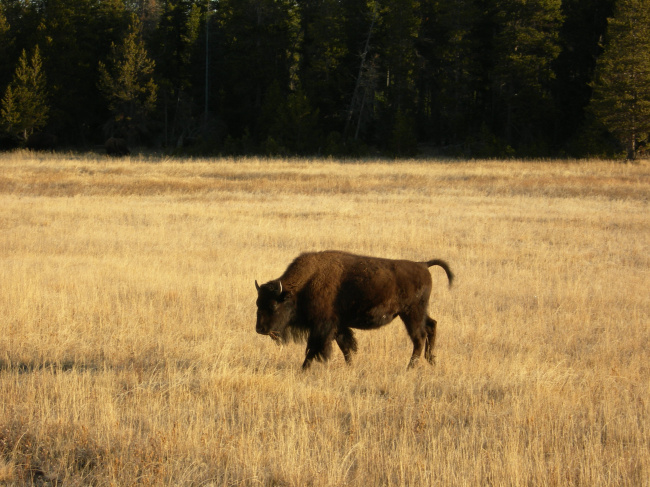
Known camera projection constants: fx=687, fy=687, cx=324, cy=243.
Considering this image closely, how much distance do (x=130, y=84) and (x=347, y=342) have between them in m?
50.8

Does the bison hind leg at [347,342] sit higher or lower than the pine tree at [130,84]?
lower

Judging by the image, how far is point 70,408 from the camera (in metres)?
5.29

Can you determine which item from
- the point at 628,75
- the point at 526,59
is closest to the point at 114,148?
the point at 526,59

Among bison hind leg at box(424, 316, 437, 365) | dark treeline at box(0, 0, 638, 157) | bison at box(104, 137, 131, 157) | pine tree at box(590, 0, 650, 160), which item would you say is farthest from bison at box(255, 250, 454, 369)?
bison at box(104, 137, 131, 157)

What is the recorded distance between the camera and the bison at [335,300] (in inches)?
267

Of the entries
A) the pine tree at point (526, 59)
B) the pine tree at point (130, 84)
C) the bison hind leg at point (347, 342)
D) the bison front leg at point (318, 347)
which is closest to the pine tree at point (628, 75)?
the pine tree at point (526, 59)

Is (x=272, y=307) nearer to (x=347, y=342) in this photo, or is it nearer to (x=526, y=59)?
(x=347, y=342)

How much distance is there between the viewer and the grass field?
448cm

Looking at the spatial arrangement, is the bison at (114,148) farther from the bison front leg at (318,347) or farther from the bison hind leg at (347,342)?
the bison front leg at (318,347)

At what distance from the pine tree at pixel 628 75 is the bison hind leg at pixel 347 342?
36.9 metres

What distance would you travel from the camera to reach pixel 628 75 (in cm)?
3978

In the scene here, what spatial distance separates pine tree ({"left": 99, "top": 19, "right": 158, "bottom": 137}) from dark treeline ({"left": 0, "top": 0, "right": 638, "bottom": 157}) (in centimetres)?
14

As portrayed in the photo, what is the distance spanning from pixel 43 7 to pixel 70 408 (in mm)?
66878

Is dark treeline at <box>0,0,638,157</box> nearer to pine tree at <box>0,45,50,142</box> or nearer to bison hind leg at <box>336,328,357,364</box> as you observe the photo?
pine tree at <box>0,45,50,142</box>
